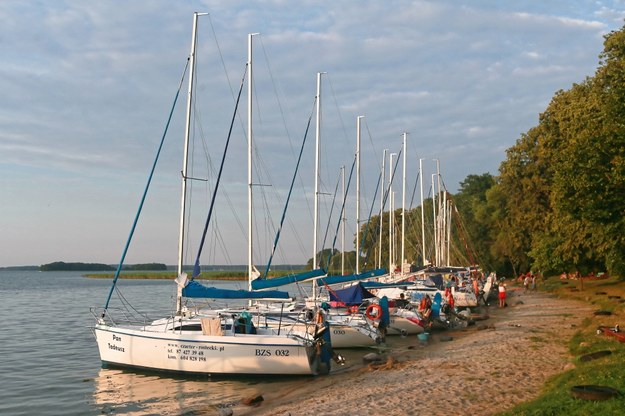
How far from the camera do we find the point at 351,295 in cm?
3097

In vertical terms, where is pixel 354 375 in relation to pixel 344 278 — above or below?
below

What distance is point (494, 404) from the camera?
14.2m

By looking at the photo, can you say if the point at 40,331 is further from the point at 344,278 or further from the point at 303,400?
the point at 303,400

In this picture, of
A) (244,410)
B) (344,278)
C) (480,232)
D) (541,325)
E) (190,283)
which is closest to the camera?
(244,410)

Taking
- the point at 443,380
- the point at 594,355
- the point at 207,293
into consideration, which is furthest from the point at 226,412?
the point at 594,355

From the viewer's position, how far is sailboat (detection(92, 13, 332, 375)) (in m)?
21.1

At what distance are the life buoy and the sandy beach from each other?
1.60 m

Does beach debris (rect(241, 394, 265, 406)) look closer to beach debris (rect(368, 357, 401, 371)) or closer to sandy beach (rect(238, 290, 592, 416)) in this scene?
sandy beach (rect(238, 290, 592, 416))

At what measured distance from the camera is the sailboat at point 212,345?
69.1 feet

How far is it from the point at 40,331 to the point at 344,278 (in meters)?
20.0

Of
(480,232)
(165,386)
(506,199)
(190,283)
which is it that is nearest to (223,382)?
(165,386)

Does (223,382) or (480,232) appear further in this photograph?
(480,232)

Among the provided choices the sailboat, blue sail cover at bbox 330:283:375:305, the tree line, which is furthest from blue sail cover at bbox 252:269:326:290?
the tree line

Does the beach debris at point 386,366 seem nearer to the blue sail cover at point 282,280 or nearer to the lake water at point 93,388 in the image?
the lake water at point 93,388
